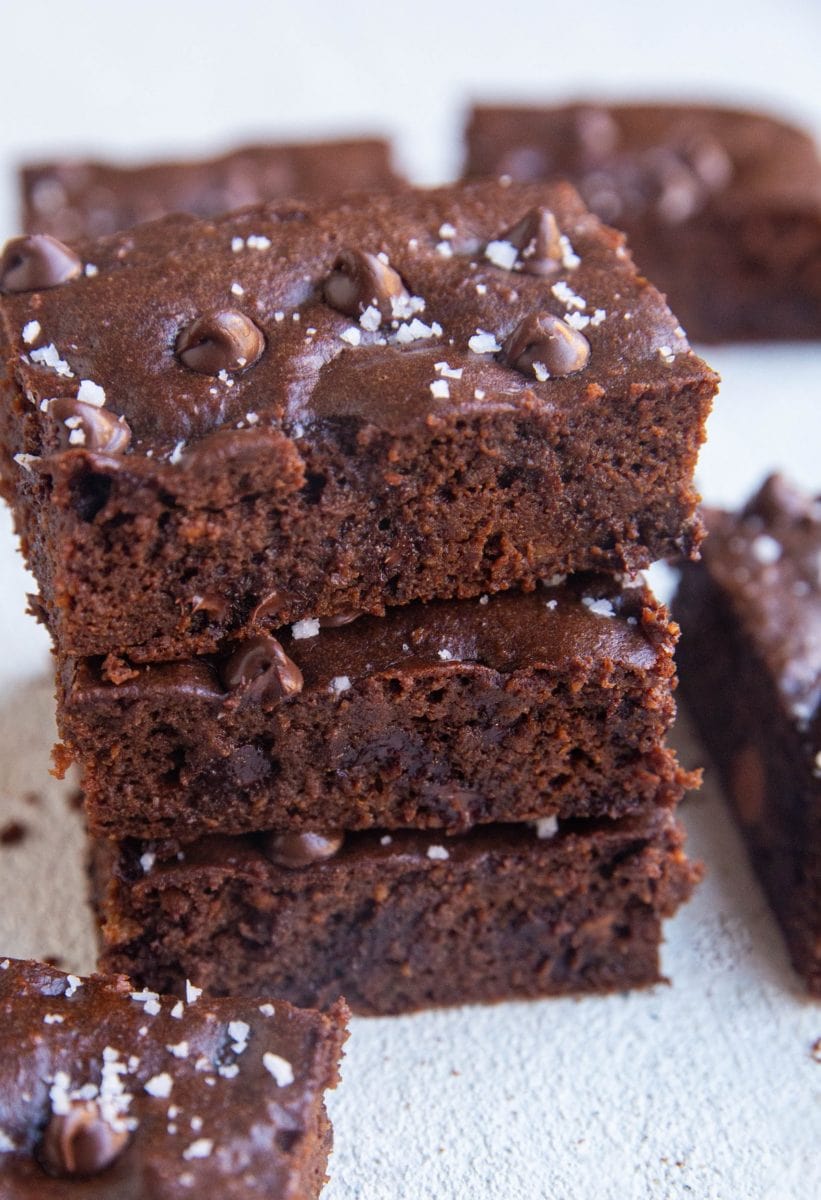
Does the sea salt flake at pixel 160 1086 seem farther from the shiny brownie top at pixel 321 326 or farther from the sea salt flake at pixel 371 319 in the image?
the sea salt flake at pixel 371 319

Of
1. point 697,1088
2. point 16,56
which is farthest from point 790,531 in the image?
point 16,56

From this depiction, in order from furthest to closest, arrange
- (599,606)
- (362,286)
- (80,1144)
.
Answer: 1. (599,606)
2. (362,286)
3. (80,1144)

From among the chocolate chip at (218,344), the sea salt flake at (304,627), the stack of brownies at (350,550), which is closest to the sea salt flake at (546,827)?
the stack of brownies at (350,550)

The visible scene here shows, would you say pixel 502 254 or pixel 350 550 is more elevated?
pixel 502 254

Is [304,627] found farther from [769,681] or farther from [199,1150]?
[769,681]

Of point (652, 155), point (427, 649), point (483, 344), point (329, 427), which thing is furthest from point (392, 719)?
point (652, 155)

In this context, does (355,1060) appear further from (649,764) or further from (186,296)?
(186,296)

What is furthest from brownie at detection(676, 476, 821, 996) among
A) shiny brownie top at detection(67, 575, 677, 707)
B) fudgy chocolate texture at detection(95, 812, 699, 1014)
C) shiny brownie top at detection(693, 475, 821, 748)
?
shiny brownie top at detection(67, 575, 677, 707)
